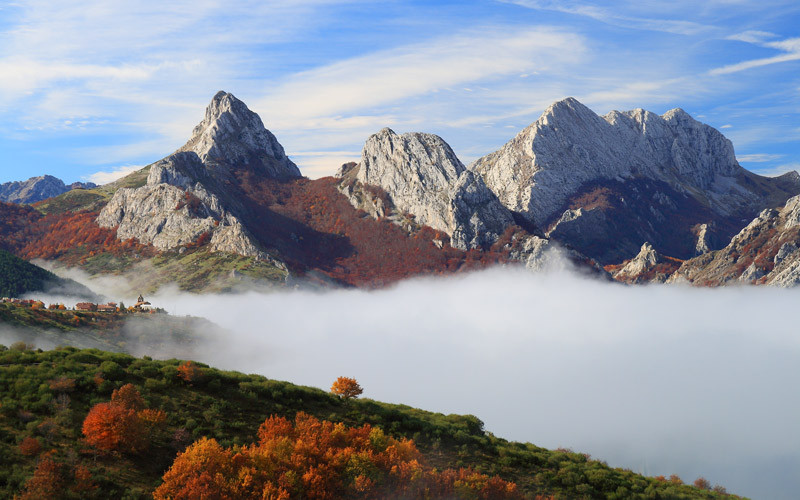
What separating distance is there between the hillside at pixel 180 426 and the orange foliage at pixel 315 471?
4.36 meters

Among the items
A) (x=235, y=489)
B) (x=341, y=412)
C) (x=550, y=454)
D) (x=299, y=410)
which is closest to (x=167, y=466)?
(x=235, y=489)

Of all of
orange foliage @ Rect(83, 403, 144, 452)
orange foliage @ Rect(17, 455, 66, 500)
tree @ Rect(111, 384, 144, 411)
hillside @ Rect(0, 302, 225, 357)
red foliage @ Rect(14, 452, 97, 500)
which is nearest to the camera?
orange foliage @ Rect(17, 455, 66, 500)

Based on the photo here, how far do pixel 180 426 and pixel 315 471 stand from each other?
664 inches

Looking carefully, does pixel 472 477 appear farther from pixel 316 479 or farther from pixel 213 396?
pixel 213 396

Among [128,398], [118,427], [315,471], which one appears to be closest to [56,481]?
[118,427]

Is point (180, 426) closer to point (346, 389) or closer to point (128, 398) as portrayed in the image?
point (128, 398)

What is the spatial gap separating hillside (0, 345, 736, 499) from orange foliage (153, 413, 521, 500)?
436 cm

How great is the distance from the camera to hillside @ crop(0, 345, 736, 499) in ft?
156

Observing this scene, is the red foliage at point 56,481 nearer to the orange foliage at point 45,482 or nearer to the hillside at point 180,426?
the orange foliage at point 45,482

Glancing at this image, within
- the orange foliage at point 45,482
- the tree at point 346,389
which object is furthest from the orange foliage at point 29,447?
the tree at point 346,389

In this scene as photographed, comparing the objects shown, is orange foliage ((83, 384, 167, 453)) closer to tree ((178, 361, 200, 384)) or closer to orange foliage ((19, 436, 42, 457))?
orange foliage ((19, 436, 42, 457))

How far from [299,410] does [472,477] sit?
22770mm

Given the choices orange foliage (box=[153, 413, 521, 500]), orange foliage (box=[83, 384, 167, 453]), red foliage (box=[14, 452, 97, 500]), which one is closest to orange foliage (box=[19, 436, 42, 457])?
red foliage (box=[14, 452, 97, 500])

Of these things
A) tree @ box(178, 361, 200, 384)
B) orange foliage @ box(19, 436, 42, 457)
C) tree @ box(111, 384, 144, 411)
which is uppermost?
tree @ box(178, 361, 200, 384)
